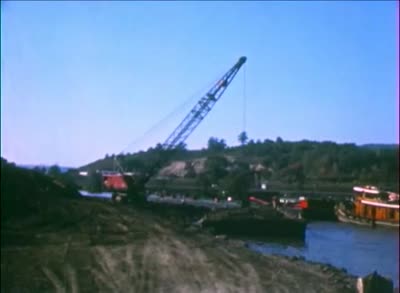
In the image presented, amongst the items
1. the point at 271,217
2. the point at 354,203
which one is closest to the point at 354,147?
the point at 354,203

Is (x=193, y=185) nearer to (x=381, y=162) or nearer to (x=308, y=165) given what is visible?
(x=308, y=165)

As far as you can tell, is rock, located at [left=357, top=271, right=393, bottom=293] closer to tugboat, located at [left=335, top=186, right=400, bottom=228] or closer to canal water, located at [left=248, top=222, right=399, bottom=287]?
canal water, located at [left=248, top=222, right=399, bottom=287]

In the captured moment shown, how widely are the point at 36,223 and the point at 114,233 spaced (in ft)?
7.56

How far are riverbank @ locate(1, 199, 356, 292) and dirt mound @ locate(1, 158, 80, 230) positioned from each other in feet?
3.63

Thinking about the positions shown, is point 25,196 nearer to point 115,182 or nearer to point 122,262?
point 122,262

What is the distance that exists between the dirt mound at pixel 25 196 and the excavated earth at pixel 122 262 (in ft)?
0.23

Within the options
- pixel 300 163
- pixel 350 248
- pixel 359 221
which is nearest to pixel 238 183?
pixel 300 163

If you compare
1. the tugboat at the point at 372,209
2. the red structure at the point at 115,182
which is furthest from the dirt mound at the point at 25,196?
the tugboat at the point at 372,209

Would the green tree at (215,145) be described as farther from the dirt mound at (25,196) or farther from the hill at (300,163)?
the dirt mound at (25,196)

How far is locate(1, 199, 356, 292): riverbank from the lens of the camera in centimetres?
1044

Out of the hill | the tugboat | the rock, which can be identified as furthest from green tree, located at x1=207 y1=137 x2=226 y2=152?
the rock

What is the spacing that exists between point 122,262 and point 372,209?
35637mm

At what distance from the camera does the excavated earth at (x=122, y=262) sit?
10.5 m

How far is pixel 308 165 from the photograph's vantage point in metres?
67.2
